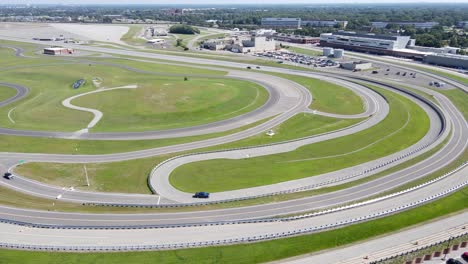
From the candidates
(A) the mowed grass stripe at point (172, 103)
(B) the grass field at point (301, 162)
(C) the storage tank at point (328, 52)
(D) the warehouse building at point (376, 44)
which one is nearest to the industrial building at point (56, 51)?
(A) the mowed grass stripe at point (172, 103)

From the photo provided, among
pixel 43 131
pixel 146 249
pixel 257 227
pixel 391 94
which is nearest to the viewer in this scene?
pixel 146 249

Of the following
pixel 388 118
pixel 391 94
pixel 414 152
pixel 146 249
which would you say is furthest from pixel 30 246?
pixel 391 94

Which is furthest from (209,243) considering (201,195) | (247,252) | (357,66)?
(357,66)

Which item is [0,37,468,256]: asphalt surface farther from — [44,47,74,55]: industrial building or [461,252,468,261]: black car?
[44,47,74,55]: industrial building

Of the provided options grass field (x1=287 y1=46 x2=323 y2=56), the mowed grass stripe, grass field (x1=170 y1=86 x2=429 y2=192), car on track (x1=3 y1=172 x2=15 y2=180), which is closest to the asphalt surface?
car on track (x1=3 y1=172 x2=15 y2=180)

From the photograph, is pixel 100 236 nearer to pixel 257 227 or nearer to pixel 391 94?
pixel 257 227

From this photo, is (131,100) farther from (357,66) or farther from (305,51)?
(305,51)

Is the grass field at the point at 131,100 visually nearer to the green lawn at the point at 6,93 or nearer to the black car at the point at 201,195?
the green lawn at the point at 6,93
